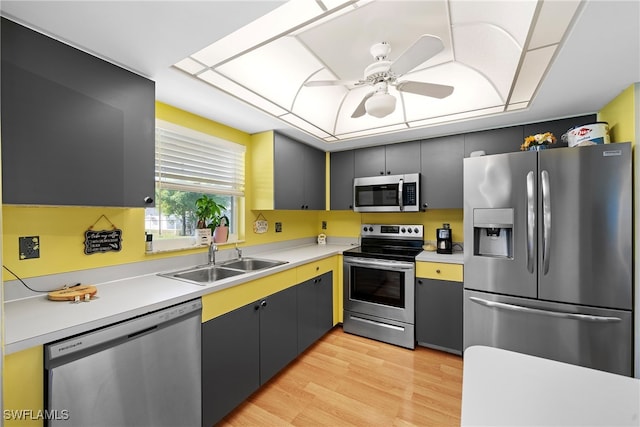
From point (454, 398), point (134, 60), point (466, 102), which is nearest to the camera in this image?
point (134, 60)

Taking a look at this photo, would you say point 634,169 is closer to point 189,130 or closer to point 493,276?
point 493,276

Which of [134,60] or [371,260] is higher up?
[134,60]

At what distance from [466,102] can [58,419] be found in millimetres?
3105

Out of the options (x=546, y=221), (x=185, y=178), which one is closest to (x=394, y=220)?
(x=546, y=221)

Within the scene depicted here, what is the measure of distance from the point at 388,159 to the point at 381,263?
47.7 inches

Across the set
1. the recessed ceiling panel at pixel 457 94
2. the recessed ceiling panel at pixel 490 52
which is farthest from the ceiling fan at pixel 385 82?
the recessed ceiling panel at pixel 457 94

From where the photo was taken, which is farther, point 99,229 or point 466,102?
point 466,102

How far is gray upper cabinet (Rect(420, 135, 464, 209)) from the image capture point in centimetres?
275

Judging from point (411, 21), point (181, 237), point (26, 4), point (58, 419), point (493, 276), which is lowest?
point (58, 419)

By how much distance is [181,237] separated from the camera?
2.21 metres

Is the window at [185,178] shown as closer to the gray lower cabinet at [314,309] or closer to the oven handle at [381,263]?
the gray lower cabinet at [314,309]

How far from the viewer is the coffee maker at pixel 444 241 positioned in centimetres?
280

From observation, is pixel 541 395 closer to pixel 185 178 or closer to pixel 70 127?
pixel 70 127

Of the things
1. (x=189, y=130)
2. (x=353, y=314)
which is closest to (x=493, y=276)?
(x=353, y=314)
